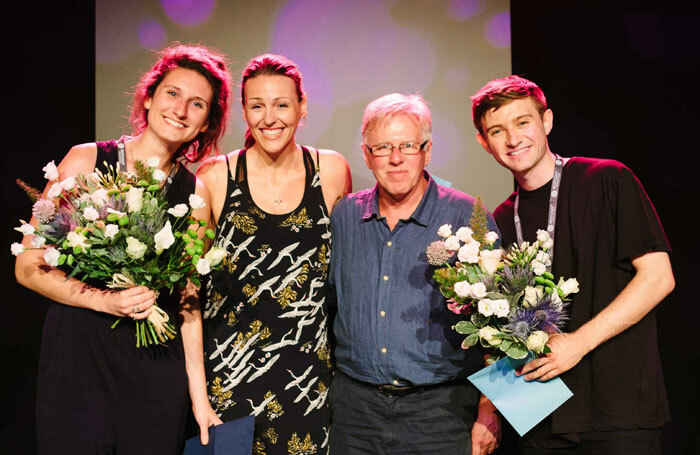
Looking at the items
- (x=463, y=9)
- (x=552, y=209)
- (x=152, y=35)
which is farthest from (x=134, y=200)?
(x=463, y=9)

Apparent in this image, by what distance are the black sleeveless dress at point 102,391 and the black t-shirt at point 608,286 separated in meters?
1.44

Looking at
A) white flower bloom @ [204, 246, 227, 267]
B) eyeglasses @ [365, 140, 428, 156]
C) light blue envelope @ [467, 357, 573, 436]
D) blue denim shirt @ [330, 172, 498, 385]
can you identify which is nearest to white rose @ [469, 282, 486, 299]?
light blue envelope @ [467, 357, 573, 436]

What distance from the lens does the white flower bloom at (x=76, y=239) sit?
65.7 inches

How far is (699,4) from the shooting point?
131 inches

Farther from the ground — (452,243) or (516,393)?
(452,243)

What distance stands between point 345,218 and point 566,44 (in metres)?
1.97

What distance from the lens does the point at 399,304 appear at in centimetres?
215

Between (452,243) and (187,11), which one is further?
(187,11)

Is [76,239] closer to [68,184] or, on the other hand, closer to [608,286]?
[68,184]

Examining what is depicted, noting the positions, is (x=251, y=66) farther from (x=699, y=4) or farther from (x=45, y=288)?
(x=699, y=4)

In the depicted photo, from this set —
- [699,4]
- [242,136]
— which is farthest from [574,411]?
[699,4]

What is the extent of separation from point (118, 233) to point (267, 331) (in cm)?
78

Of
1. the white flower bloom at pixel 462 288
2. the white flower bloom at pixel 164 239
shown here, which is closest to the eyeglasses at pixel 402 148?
the white flower bloom at pixel 462 288

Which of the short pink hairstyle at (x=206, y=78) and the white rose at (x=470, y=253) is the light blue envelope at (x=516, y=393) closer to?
the white rose at (x=470, y=253)
